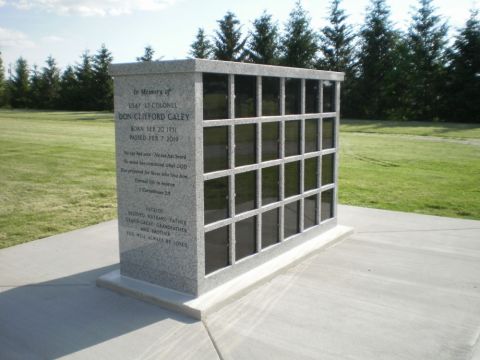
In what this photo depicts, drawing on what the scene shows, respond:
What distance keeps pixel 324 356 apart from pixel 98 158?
12.8 meters

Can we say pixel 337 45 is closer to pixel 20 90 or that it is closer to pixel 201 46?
pixel 201 46

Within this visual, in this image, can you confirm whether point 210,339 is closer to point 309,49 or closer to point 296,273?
point 296,273

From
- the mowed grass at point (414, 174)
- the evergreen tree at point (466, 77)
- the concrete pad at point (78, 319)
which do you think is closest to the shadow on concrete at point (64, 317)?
the concrete pad at point (78, 319)

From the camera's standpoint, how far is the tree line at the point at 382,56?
3556 cm

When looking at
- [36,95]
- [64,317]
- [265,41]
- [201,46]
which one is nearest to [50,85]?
[36,95]

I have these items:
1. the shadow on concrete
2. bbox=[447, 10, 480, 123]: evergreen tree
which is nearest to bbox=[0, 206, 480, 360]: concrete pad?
the shadow on concrete

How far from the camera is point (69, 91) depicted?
5603cm

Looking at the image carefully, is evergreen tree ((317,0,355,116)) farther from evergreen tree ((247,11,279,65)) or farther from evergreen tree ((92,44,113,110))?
evergreen tree ((92,44,113,110))

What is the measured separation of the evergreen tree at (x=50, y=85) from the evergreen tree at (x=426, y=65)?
132 ft

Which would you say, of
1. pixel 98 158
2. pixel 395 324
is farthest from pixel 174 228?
pixel 98 158

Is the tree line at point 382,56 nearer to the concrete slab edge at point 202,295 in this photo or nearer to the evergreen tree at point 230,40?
the evergreen tree at point 230,40

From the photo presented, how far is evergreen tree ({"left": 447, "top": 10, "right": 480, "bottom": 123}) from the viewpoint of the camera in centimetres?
3462

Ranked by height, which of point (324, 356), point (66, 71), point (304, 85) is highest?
point (66, 71)

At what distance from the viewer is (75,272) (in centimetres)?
525
